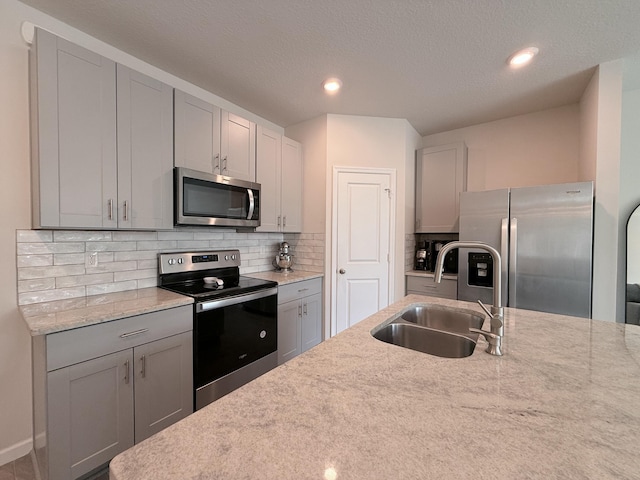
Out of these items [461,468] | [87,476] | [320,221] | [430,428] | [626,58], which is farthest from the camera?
[320,221]

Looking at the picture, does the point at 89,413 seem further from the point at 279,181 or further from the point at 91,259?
the point at 279,181

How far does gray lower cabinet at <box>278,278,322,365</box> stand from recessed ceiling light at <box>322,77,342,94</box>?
1.81 m

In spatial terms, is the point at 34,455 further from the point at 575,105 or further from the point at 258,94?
the point at 575,105

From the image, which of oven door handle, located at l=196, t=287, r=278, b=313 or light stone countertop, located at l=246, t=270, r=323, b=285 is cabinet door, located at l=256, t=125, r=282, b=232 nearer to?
light stone countertop, located at l=246, t=270, r=323, b=285

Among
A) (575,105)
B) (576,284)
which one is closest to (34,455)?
(576,284)

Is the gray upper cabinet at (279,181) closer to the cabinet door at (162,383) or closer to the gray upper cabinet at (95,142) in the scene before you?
the gray upper cabinet at (95,142)

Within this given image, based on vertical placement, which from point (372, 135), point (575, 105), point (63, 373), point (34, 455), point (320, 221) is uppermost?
point (575, 105)

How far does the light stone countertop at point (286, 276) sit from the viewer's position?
8.40 ft

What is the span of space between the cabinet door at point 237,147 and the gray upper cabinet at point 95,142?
45cm

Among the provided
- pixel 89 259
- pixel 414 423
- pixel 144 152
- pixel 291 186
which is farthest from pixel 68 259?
pixel 414 423

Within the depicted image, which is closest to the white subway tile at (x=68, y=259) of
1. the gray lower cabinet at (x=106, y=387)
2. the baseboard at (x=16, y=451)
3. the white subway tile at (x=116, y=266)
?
the white subway tile at (x=116, y=266)

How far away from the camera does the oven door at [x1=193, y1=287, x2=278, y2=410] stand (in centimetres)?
180

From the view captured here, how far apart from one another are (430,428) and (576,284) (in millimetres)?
2360

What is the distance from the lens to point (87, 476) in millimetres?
1425
